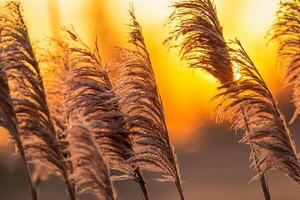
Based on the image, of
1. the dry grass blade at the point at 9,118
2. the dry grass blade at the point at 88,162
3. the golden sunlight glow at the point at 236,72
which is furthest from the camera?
the golden sunlight glow at the point at 236,72

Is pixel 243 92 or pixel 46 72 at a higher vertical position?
pixel 46 72

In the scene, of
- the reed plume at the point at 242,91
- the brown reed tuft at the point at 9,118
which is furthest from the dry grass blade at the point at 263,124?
the brown reed tuft at the point at 9,118

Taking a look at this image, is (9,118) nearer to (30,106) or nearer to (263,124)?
(30,106)

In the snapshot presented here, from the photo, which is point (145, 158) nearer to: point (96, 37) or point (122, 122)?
point (122, 122)

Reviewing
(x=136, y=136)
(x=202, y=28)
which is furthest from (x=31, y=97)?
(x=202, y=28)

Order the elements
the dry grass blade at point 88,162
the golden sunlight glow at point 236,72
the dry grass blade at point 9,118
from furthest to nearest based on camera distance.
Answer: the golden sunlight glow at point 236,72 < the dry grass blade at point 9,118 < the dry grass blade at point 88,162

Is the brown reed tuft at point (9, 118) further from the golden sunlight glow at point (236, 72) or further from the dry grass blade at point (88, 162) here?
the golden sunlight glow at point (236, 72)

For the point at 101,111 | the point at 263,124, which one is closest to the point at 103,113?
the point at 101,111
